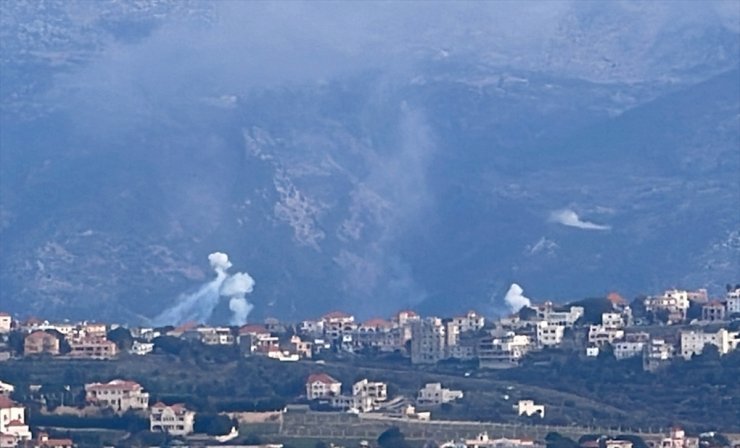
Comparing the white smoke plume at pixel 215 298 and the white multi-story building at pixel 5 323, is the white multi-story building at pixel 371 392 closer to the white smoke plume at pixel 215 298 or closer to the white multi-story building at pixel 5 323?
the white multi-story building at pixel 5 323

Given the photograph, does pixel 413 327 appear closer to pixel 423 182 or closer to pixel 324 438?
pixel 324 438

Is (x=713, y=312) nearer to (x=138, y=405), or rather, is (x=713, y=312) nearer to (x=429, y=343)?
(x=429, y=343)

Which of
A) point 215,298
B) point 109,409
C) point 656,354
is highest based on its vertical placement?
point 215,298

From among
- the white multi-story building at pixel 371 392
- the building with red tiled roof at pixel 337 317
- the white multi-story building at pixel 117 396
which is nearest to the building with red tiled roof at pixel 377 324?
the building with red tiled roof at pixel 337 317

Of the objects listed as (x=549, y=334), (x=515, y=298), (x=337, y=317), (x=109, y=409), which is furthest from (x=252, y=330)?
(x=109, y=409)

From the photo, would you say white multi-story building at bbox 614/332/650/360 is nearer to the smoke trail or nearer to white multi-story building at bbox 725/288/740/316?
white multi-story building at bbox 725/288/740/316

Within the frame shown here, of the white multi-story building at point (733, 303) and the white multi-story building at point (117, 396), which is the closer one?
the white multi-story building at point (117, 396)
